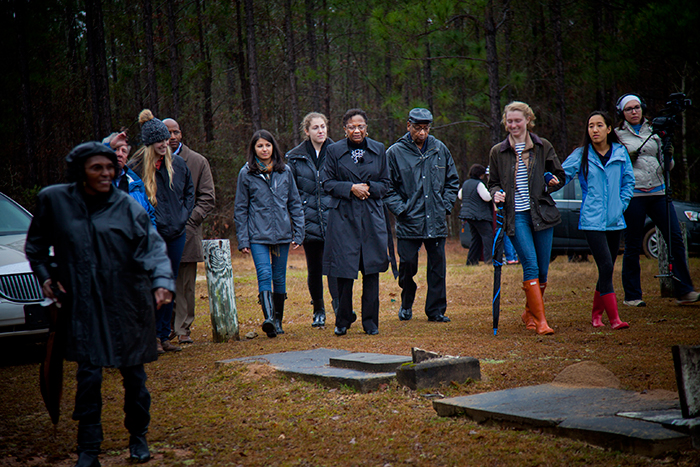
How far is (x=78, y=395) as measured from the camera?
3.46 metres

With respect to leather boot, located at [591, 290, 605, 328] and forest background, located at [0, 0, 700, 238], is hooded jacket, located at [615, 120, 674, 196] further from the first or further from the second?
forest background, located at [0, 0, 700, 238]

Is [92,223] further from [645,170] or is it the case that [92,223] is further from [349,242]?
[645,170]

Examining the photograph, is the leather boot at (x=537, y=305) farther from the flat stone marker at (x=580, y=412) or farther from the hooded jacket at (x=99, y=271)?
the hooded jacket at (x=99, y=271)

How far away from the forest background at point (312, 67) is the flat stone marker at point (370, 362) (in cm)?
1290

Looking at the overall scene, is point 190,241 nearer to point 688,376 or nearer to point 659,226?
point 688,376

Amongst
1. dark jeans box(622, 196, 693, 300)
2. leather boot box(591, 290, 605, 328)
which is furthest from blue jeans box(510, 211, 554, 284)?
dark jeans box(622, 196, 693, 300)

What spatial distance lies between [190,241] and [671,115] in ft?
18.3

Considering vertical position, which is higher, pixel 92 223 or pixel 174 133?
pixel 174 133

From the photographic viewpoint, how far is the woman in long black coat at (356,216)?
672 cm

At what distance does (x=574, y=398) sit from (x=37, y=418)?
363 centimetres

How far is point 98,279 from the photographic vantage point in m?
3.49

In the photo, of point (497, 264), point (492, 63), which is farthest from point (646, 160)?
point (492, 63)

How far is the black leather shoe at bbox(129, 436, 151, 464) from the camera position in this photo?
141 inches

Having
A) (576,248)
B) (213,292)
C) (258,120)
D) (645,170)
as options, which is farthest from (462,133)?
(213,292)
